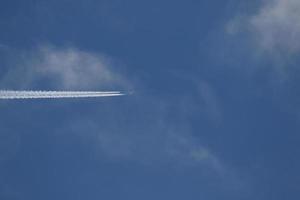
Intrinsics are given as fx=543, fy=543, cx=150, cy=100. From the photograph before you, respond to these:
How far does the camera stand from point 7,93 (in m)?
67.2

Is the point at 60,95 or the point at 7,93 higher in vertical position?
the point at 60,95

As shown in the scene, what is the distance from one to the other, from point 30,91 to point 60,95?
201 inches

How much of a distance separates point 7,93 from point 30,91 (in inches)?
213

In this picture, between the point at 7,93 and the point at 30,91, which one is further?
the point at 30,91

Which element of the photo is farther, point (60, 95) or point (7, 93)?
point (60, 95)

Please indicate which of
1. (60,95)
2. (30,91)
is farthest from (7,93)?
(60,95)

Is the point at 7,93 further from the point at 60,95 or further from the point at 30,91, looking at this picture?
the point at 60,95

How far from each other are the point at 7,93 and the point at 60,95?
33.7ft

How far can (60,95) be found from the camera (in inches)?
2997
